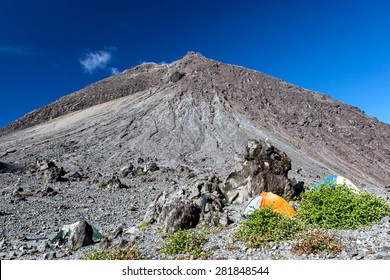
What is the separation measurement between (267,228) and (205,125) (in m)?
40.7

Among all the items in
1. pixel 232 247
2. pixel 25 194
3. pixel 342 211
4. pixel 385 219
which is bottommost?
pixel 232 247

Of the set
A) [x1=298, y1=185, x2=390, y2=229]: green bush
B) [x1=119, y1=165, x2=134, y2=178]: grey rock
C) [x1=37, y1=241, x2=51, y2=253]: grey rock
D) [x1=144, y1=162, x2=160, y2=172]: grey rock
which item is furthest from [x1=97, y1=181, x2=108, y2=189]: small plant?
[x1=298, y1=185, x2=390, y2=229]: green bush

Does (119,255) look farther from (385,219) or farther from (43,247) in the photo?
(385,219)

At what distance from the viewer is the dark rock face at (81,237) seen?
13286 millimetres

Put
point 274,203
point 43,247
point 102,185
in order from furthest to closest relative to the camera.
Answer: point 102,185 < point 274,203 < point 43,247

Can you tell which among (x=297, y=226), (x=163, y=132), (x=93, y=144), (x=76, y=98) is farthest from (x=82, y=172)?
(x=76, y=98)

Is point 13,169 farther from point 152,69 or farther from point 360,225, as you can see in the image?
point 152,69

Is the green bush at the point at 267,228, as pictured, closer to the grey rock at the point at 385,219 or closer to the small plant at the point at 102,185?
the grey rock at the point at 385,219

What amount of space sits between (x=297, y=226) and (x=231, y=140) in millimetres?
35340

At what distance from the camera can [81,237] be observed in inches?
529

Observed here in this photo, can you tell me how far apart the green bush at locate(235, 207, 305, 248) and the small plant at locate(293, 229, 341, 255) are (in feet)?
2.78

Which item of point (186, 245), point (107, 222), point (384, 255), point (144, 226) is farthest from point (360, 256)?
point (107, 222)

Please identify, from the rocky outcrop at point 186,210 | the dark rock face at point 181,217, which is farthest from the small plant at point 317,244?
the dark rock face at point 181,217

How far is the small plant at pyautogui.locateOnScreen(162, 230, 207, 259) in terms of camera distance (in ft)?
35.5
